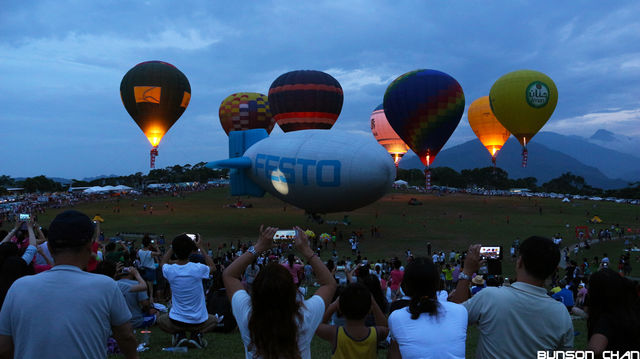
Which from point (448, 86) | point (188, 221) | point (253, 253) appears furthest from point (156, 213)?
point (253, 253)

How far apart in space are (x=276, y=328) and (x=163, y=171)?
6725 inches

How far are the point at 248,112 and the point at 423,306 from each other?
150ft

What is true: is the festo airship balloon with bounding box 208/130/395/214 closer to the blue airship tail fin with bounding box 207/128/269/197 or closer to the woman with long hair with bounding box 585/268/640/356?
the blue airship tail fin with bounding box 207/128/269/197

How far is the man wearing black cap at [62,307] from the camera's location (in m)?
2.75

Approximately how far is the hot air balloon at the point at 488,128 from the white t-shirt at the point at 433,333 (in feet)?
158

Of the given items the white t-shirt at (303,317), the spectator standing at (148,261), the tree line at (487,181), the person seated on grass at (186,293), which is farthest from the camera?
the tree line at (487,181)

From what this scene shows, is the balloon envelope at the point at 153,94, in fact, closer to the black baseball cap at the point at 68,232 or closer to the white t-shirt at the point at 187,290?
the white t-shirt at the point at 187,290

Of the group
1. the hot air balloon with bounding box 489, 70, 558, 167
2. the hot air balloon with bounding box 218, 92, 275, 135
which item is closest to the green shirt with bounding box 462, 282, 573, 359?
the hot air balloon with bounding box 489, 70, 558, 167

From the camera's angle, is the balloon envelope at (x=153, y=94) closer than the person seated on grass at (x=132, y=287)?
No

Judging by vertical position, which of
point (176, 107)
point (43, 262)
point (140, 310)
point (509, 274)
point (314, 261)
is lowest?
point (509, 274)

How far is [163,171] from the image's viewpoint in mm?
163875

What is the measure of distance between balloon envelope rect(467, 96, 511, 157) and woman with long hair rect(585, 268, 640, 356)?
4738 cm

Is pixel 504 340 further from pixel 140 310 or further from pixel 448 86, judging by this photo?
pixel 448 86

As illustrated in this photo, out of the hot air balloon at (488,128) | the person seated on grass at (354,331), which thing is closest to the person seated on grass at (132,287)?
the person seated on grass at (354,331)
